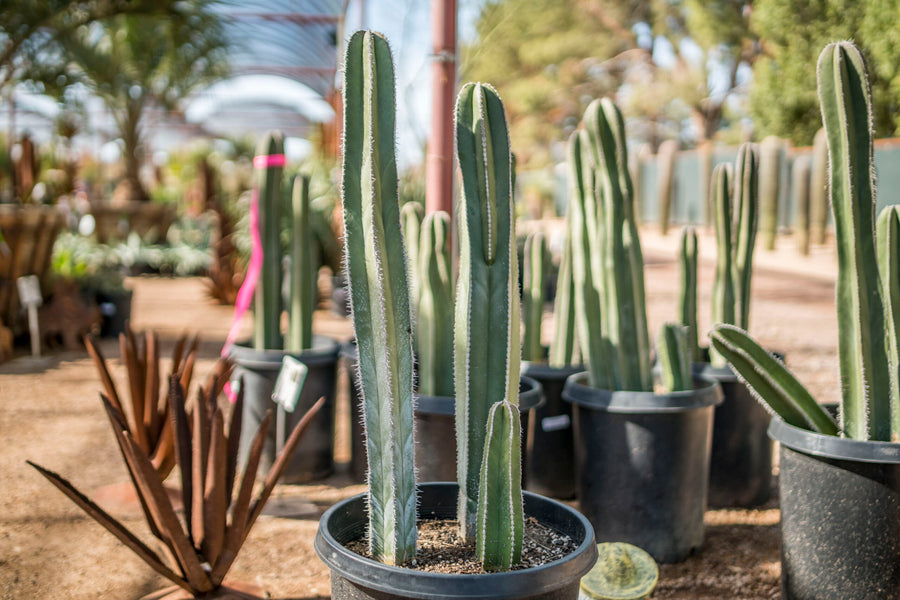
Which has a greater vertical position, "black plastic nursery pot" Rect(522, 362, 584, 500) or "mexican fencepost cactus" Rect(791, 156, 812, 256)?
"mexican fencepost cactus" Rect(791, 156, 812, 256)

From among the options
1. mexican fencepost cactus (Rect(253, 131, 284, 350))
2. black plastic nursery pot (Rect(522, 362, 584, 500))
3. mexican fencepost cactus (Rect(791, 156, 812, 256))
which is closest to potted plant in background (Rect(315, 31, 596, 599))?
black plastic nursery pot (Rect(522, 362, 584, 500))

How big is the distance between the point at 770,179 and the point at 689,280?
358 inches

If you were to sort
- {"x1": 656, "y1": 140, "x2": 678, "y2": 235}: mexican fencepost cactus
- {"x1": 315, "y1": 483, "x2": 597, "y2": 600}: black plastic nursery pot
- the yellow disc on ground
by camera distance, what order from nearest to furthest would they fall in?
{"x1": 315, "y1": 483, "x2": 597, "y2": 600}: black plastic nursery pot
the yellow disc on ground
{"x1": 656, "y1": 140, "x2": 678, "y2": 235}: mexican fencepost cactus

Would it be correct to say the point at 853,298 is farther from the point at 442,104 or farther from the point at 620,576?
the point at 442,104

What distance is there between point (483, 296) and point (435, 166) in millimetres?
1691

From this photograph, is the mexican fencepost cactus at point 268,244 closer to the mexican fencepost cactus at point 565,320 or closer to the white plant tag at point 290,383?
the white plant tag at point 290,383

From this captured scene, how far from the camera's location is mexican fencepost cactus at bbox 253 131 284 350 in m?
3.23

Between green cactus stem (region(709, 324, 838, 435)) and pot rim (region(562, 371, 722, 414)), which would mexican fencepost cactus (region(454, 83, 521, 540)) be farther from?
pot rim (region(562, 371, 722, 414))

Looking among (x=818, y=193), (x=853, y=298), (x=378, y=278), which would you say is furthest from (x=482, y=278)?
(x=818, y=193)

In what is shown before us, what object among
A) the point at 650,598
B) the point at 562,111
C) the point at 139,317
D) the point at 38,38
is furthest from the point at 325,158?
the point at 562,111

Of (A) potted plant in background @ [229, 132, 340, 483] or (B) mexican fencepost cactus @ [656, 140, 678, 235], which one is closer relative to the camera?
(A) potted plant in background @ [229, 132, 340, 483]

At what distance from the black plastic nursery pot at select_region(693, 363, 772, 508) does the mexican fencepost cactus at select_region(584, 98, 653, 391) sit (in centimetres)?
50

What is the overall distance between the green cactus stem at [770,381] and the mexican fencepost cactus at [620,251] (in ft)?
1.62

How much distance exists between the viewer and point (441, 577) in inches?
50.6
